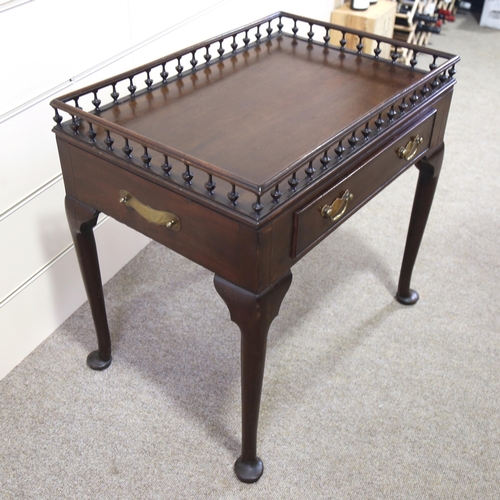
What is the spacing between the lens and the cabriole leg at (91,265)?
63.7 inches

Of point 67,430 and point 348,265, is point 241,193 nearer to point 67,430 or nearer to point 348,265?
point 67,430

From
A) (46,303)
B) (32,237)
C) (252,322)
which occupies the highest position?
(252,322)

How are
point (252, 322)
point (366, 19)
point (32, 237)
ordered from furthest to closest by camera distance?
point (366, 19) < point (32, 237) < point (252, 322)

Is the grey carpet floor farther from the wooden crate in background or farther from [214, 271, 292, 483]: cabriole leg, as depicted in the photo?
the wooden crate in background

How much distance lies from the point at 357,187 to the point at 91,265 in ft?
2.44

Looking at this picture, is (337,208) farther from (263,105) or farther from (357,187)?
(263,105)

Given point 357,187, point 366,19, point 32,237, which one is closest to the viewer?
point 357,187

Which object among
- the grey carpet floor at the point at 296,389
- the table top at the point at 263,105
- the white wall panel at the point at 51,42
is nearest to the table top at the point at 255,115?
the table top at the point at 263,105

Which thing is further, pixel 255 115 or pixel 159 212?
pixel 255 115

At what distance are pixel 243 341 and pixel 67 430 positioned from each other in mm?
700

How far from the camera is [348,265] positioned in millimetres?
2467

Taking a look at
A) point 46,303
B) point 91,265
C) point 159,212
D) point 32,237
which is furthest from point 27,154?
point 159,212

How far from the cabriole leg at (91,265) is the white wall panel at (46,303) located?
0.68 feet

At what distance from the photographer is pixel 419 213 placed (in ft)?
6.66
